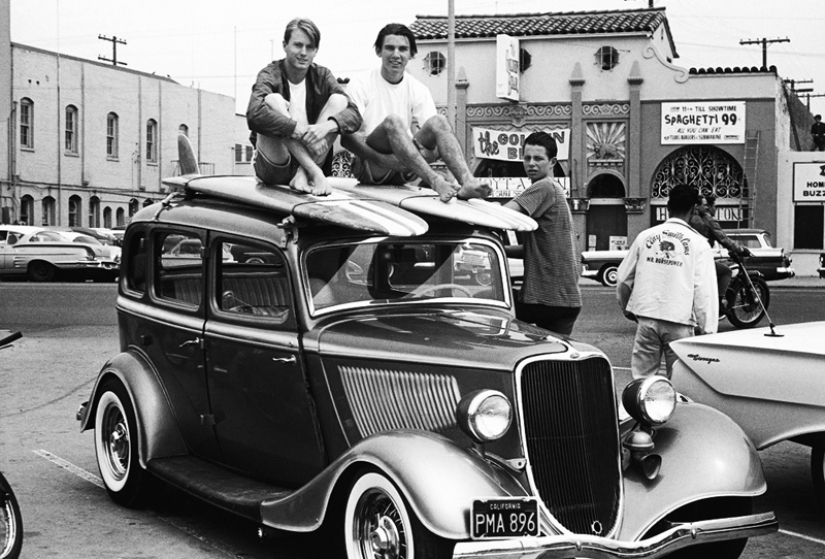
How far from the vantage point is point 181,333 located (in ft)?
20.1

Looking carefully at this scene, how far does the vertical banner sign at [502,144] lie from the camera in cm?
3656

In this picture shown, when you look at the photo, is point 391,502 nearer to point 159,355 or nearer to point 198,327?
point 198,327

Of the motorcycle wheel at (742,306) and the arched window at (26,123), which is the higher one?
the arched window at (26,123)

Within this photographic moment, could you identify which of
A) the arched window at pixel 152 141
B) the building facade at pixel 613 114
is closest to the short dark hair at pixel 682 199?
the building facade at pixel 613 114

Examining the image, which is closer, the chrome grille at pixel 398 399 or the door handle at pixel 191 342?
the chrome grille at pixel 398 399

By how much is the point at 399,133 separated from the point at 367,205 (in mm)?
546

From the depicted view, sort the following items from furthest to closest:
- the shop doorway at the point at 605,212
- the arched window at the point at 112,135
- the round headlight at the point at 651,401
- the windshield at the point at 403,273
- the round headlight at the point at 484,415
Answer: the arched window at the point at 112,135 → the shop doorway at the point at 605,212 → the windshield at the point at 403,273 → the round headlight at the point at 651,401 → the round headlight at the point at 484,415

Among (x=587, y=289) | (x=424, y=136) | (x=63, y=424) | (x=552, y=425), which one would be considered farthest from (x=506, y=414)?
(x=587, y=289)

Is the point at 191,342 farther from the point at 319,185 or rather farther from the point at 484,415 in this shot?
the point at 484,415

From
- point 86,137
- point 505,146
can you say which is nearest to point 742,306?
point 505,146

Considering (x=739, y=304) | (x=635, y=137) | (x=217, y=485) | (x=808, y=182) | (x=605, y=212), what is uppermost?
(x=635, y=137)

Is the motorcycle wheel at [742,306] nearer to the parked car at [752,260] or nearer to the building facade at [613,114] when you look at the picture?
the parked car at [752,260]

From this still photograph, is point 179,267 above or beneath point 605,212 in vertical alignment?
beneath

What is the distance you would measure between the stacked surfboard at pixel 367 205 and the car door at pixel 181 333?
410mm
